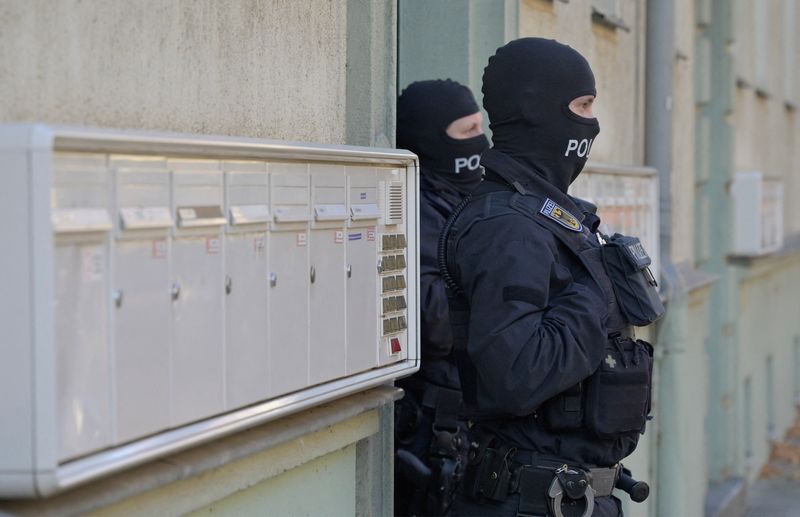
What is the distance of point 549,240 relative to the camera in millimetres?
3164

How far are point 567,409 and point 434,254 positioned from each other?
1.11m

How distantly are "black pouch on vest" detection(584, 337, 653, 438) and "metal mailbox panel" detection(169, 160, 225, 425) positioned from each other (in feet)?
3.58

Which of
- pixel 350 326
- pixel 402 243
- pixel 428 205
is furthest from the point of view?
pixel 428 205

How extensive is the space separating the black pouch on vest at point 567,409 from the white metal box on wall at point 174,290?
429 mm

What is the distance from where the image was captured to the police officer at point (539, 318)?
3.05 metres

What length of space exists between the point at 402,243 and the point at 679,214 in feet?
14.8

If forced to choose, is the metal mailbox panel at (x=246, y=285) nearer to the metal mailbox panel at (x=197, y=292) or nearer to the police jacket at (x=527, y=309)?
the metal mailbox panel at (x=197, y=292)

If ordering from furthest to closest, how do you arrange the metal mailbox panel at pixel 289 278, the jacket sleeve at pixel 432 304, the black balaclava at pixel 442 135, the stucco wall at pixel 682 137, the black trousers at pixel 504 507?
the stucco wall at pixel 682 137
the black balaclava at pixel 442 135
the jacket sleeve at pixel 432 304
the black trousers at pixel 504 507
the metal mailbox panel at pixel 289 278

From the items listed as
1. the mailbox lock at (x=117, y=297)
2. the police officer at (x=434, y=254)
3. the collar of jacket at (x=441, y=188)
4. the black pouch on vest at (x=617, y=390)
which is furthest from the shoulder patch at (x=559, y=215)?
the mailbox lock at (x=117, y=297)

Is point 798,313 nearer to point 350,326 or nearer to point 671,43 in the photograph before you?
point 671,43

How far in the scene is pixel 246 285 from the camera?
260 cm

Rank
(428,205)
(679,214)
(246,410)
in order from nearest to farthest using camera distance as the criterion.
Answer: (246,410) < (428,205) < (679,214)

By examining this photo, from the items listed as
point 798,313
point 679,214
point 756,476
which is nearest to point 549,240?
point 679,214

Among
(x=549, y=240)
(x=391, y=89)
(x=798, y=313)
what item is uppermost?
(x=391, y=89)
